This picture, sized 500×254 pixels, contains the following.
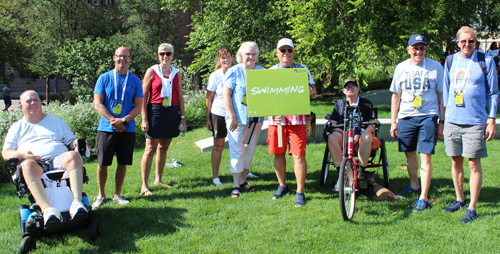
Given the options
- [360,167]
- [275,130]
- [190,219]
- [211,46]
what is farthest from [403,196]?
[211,46]

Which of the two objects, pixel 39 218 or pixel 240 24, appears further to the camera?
pixel 240 24

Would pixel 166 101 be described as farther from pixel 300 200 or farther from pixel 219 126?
pixel 300 200

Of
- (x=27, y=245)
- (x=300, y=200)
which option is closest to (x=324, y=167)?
(x=300, y=200)

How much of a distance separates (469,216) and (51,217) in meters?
4.25

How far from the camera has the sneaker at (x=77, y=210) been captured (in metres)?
→ 3.72

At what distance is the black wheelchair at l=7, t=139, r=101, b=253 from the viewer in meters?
3.62

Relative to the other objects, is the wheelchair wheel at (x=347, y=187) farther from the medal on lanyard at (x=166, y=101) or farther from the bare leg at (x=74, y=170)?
the bare leg at (x=74, y=170)

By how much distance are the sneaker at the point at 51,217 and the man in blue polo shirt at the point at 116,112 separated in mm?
1285

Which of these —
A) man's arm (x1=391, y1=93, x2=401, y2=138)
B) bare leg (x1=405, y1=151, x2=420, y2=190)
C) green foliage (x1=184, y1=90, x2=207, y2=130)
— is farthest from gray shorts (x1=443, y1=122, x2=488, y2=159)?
green foliage (x1=184, y1=90, x2=207, y2=130)

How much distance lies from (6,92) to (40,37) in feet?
27.2

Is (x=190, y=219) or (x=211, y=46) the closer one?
(x=190, y=219)

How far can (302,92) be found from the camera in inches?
187

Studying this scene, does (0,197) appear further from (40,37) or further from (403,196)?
(40,37)

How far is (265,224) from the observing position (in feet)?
14.0
